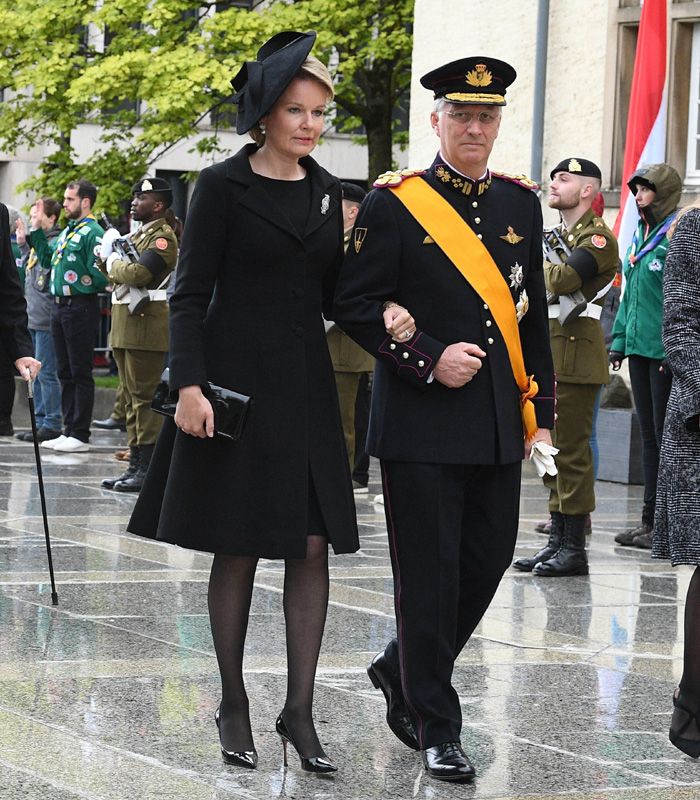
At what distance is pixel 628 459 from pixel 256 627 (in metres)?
7.22

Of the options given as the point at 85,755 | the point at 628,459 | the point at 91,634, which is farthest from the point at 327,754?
the point at 628,459

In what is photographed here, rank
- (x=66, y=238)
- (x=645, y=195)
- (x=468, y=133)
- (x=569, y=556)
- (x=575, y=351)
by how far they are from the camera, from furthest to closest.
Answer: (x=66, y=238) → (x=645, y=195) → (x=575, y=351) → (x=569, y=556) → (x=468, y=133)

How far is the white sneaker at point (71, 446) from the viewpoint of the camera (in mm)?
14414

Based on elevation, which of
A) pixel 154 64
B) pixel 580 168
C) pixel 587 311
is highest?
pixel 154 64

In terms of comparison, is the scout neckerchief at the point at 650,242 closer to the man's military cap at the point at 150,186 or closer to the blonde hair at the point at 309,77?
the man's military cap at the point at 150,186

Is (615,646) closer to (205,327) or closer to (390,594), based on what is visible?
(390,594)

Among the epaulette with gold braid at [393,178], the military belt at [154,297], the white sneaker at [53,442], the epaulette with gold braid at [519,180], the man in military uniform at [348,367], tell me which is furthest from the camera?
the white sneaker at [53,442]

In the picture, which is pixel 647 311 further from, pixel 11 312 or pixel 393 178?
pixel 393 178

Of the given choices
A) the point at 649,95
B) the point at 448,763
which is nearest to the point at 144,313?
the point at 649,95

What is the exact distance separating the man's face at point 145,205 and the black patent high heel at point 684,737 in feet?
24.6

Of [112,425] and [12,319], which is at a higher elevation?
Answer: [12,319]

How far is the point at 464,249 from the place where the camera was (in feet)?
16.2

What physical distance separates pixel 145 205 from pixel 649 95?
4675mm

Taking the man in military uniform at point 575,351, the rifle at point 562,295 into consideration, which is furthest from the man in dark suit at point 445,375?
the rifle at point 562,295
